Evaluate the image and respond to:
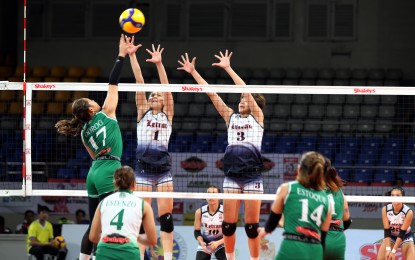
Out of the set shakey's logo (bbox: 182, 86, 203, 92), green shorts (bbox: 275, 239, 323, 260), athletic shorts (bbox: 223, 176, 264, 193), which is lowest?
green shorts (bbox: 275, 239, 323, 260)

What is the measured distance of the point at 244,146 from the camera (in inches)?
517

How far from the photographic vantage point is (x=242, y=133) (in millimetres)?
13148

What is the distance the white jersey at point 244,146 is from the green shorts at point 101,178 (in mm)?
1979

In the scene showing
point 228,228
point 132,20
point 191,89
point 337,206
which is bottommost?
point 228,228

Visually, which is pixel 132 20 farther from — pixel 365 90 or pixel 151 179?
pixel 365 90

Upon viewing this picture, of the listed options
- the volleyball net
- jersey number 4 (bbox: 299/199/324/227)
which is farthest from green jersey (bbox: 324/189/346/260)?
the volleyball net

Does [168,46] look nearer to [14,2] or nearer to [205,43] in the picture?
[205,43]

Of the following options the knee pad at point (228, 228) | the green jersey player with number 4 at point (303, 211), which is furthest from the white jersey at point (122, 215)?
the knee pad at point (228, 228)

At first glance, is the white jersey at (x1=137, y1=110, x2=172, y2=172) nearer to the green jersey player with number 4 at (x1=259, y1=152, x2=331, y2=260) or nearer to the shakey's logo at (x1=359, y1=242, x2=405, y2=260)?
the green jersey player with number 4 at (x1=259, y1=152, x2=331, y2=260)

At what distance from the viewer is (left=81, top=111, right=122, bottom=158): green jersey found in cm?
1180

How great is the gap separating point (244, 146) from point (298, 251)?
410cm

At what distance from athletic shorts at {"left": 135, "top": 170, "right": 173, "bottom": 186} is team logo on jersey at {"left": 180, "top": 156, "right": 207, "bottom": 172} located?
1001 cm

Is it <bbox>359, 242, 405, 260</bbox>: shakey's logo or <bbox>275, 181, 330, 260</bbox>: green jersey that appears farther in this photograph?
<bbox>359, 242, 405, 260</bbox>: shakey's logo

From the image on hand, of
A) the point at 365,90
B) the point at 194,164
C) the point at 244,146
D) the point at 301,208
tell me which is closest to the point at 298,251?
the point at 301,208
